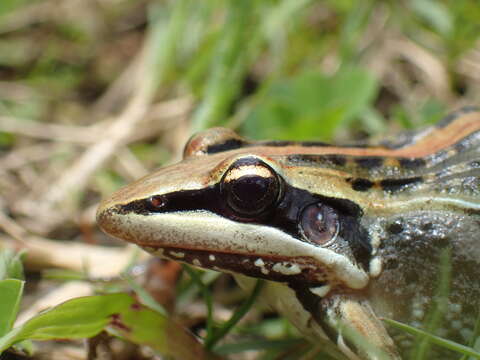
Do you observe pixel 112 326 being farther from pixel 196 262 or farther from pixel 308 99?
pixel 308 99

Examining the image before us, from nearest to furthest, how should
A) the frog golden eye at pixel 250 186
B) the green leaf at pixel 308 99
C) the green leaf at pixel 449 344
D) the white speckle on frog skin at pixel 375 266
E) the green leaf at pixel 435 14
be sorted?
the green leaf at pixel 449 344, the frog golden eye at pixel 250 186, the white speckle on frog skin at pixel 375 266, the green leaf at pixel 308 99, the green leaf at pixel 435 14

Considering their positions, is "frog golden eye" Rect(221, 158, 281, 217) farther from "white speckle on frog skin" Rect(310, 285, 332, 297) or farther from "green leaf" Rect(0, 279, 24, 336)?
"green leaf" Rect(0, 279, 24, 336)

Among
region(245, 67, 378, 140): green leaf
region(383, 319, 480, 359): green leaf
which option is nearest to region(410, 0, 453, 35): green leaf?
region(245, 67, 378, 140): green leaf

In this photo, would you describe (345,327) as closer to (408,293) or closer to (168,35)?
(408,293)

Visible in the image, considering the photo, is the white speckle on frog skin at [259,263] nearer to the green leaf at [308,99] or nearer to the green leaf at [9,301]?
the green leaf at [9,301]

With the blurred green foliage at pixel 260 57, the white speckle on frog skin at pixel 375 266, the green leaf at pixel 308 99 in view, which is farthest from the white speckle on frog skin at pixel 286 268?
the green leaf at pixel 308 99

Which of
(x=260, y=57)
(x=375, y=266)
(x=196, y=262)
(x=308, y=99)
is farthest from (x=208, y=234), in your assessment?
(x=260, y=57)
